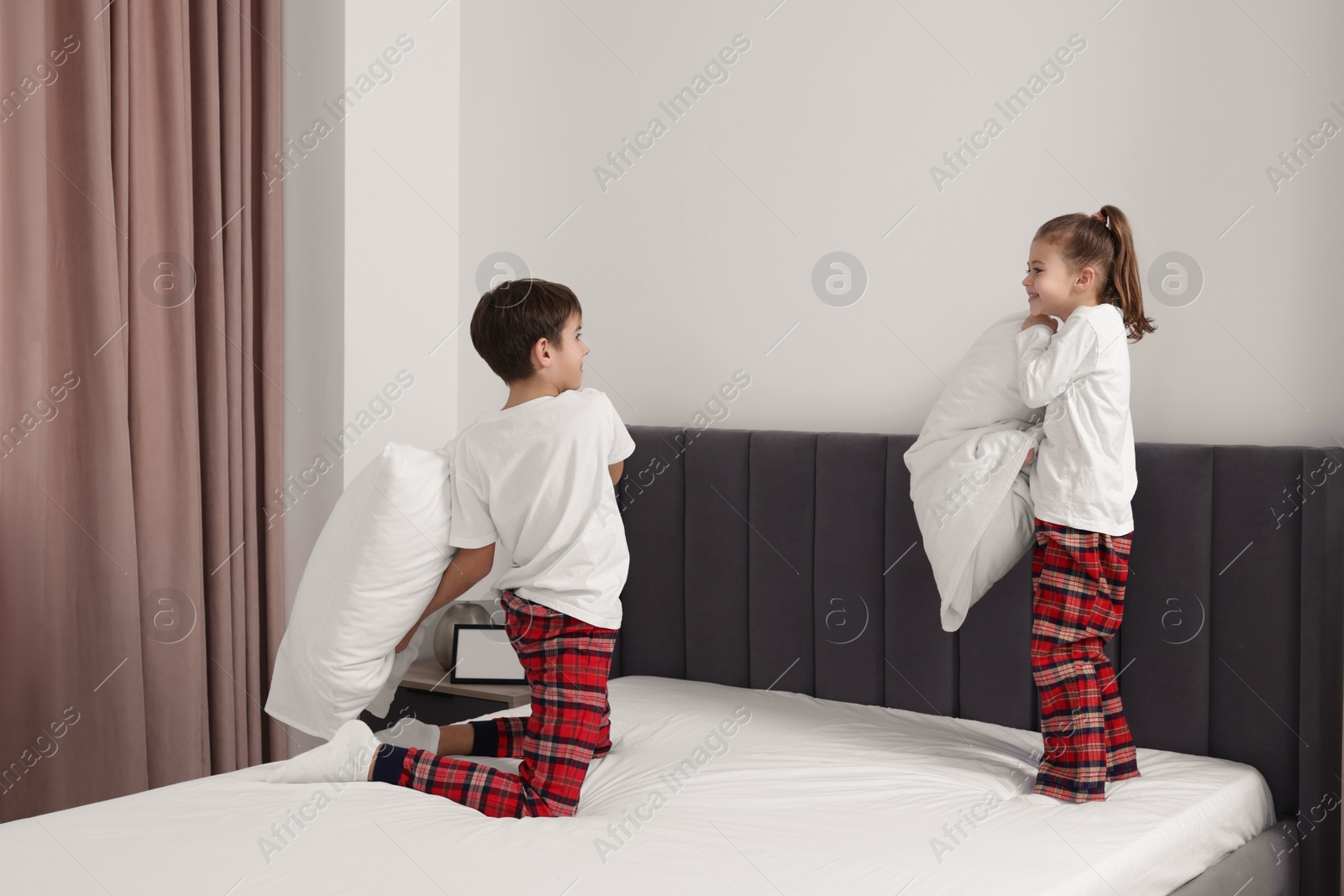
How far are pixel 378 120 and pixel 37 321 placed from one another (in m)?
1.00

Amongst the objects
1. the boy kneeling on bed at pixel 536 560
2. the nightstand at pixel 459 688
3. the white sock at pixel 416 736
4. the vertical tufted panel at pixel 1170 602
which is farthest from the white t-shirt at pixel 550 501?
the vertical tufted panel at pixel 1170 602

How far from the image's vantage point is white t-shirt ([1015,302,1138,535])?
182cm

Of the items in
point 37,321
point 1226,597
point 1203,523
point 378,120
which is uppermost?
point 378,120

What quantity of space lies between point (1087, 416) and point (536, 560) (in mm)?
971

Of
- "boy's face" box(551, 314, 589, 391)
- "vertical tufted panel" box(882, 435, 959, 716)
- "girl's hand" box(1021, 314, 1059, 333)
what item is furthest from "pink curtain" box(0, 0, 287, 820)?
"girl's hand" box(1021, 314, 1059, 333)

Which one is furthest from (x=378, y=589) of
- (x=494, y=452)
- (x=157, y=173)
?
(x=157, y=173)

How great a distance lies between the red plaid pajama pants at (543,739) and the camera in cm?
169

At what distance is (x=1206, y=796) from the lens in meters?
1.74

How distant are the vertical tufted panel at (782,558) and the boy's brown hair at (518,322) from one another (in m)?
0.75

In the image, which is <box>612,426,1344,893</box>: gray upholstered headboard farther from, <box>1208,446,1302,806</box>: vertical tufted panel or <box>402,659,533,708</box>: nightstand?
<box>402,659,533,708</box>: nightstand

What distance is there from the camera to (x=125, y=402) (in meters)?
2.40

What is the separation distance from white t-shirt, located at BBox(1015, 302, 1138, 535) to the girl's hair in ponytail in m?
0.07

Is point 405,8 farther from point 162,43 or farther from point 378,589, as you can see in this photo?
point 378,589

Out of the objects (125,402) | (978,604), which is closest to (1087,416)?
(978,604)
